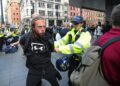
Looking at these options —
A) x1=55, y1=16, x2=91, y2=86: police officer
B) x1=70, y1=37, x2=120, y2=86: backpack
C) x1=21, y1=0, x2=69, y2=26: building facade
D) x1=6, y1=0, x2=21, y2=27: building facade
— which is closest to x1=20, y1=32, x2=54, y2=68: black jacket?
x1=55, y1=16, x2=91, y2=86: police officer

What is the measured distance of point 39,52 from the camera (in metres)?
5.08

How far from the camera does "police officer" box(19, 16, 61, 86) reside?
16.3 feet

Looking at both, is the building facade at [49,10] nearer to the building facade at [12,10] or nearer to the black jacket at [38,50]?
the building facade at [12,10]

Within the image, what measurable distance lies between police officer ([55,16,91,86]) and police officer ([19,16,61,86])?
192 mm

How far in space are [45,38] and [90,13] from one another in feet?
461

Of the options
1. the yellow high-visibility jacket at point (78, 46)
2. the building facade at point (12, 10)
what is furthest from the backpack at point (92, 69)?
the building facade at point (12, 10)

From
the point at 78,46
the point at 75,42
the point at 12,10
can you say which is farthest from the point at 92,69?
the point at 12,10

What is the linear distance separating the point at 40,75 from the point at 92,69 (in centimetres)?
231

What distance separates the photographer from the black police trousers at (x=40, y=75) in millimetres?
4921

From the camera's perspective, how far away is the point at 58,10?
11950 centimetres

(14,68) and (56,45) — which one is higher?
(56,45)

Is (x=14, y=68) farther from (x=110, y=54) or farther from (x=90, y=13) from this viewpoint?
(x=90, y=13)

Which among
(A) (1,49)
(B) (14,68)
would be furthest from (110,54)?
(A) (1,49)

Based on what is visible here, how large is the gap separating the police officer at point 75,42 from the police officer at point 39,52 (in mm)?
192
